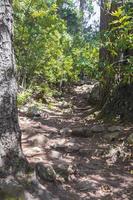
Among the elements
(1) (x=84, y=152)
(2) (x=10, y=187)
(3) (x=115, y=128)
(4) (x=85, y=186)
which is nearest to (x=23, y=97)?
(3) (x=115, y=128)

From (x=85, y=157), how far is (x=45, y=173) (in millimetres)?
1757

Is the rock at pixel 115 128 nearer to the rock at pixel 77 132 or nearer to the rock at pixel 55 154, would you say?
the rock at pixel 77 132

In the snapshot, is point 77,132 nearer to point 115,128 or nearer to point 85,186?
point 115,128

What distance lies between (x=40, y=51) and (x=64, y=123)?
4405 mm

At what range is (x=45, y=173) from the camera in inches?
210

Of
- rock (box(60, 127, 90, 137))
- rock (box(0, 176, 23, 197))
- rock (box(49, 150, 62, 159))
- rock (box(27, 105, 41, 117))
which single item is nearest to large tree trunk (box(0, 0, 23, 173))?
rock (box(0, 176, 23, 197))

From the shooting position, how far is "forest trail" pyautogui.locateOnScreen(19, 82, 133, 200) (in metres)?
5.46

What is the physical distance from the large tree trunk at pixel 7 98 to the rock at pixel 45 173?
2.42 feet

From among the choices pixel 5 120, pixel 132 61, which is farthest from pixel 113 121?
pixel 5 120

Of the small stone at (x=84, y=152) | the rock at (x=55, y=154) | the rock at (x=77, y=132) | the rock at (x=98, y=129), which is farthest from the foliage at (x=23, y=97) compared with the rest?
the rock at (x=55, y=154)

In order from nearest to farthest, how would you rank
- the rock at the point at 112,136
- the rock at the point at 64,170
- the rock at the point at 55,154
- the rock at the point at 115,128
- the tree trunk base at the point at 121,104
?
the rock at the point at 64,170
the rock at the point at 55,154
the rock at the point at 112,136
the rock at the point at 115,128
the tree trunk base at the point at 121,104

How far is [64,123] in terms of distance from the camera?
33.6 ft

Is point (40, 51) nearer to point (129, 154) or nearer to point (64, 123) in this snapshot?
point (64, 123)

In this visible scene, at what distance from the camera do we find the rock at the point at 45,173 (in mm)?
5293
